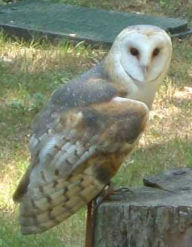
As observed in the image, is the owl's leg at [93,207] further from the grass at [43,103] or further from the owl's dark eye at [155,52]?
the grass at [43,103]

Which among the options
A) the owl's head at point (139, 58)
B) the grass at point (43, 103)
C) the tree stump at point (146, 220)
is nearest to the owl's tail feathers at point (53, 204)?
the tree stump at point (146, 220)

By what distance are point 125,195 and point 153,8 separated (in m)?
6.52

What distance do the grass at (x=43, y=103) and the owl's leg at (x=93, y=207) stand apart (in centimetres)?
121

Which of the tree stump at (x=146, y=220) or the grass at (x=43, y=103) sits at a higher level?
the tree stump at (x=146, y=220)

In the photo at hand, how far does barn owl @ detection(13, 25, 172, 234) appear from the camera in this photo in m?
4.39

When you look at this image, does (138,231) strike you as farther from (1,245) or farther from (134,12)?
(134,12)

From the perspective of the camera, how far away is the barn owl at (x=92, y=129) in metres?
4.39

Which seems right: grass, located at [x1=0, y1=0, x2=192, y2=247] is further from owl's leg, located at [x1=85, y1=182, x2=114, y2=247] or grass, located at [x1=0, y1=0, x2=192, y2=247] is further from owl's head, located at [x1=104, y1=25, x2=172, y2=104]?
owl's head, located at [x1=104, y1=25, x2=172, y2=104]

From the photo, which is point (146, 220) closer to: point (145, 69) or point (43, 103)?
point (145, 69)

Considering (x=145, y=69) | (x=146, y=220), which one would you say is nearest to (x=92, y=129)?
(x=145, y=69)

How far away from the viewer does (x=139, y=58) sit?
4395 mm

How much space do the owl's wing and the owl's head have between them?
0.09m

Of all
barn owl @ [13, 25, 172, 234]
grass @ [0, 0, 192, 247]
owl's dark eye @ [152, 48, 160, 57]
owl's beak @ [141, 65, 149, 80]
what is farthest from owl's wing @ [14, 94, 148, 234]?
grass @ [0, 0, 192, 247]

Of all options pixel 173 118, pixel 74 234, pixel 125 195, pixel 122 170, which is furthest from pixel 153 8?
pixel 125 195
